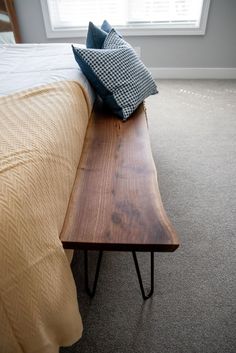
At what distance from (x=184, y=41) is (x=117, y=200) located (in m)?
A: 2.82

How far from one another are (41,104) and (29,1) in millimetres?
2619

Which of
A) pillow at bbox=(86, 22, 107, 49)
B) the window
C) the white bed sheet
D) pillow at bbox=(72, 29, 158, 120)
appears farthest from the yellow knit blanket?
the window

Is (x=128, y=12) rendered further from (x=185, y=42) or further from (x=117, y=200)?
(x=117, y=200)

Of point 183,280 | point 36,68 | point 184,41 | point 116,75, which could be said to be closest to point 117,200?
point 183,280

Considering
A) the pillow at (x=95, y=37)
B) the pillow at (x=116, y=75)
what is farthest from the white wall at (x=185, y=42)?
the pillow at (x=116, y=75)

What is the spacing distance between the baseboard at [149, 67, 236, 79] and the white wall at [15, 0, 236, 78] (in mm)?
28

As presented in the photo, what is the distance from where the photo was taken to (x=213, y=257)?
48.9 inches

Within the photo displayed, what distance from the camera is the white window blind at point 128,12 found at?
285 centimetres

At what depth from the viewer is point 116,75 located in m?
1.26

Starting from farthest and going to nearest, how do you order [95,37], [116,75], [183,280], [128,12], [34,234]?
1. [128,12]
2. [95,37]
3. [116,75]
4. [183,280]
5. [34,234]

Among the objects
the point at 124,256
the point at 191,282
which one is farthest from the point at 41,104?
the point at 191,282

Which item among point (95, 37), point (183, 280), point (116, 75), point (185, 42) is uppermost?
point (95, 37)

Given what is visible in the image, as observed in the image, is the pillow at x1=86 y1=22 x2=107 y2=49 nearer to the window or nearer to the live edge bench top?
the live edge bench top

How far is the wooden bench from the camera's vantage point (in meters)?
0.73
